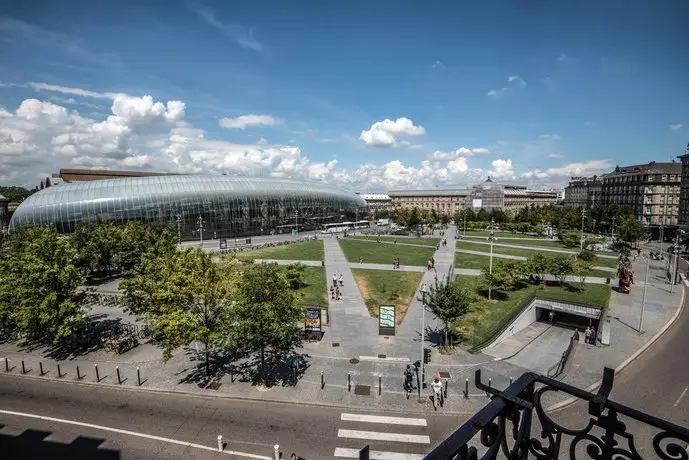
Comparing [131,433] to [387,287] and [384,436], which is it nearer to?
[384,436]

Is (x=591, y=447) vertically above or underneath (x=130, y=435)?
above

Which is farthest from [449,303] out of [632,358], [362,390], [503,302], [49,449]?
[49,449]

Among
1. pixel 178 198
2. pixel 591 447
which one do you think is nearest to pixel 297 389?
pixel 591 447

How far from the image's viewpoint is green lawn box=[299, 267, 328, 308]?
35281 mm

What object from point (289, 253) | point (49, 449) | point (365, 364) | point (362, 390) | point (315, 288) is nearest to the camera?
point (49, 449)

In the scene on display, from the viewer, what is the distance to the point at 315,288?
40.3 metres

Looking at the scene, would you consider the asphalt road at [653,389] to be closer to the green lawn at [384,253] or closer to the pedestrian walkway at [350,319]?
the pedestrian walkway at [350,319]

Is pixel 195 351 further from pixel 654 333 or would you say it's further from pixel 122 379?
pixel 654 333

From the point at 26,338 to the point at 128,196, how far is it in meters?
71.6

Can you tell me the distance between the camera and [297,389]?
20141 millimetres

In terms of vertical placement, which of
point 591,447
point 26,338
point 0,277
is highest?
point 591,447

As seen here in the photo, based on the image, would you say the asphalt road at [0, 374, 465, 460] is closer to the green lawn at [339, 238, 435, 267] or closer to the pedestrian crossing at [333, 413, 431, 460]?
the pedestrian crossing at [333, 413, 431, 460]

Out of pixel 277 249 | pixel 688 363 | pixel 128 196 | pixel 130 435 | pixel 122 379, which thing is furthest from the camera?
pixel 128 196

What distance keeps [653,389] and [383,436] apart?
1560 centimetres
